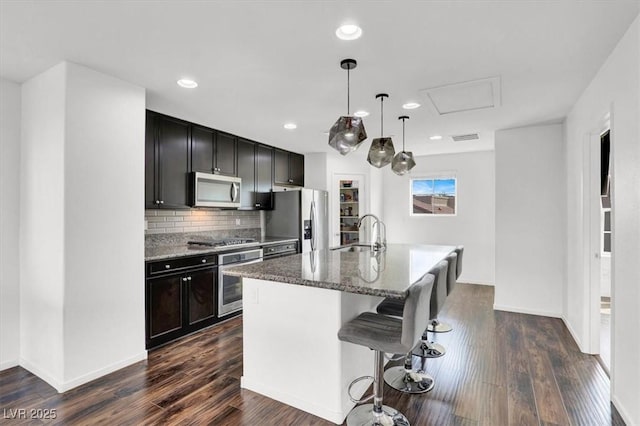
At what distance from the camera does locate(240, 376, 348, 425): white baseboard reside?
6.86 ft

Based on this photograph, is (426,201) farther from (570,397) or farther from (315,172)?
(570,397)

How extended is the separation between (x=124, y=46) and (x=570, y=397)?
3913 millimetres

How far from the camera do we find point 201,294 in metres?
3.65

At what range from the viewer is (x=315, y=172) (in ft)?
19.9

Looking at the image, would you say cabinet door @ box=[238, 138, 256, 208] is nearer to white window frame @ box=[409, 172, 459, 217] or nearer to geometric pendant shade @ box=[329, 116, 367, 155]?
geometric pendant shade @ box=[329, 116, 367, 155]

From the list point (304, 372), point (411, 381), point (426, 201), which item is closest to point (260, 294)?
point (304, 372)

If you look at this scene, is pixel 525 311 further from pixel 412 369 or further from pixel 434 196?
pixel 434 196

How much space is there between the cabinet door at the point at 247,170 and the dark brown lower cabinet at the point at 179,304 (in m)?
1.39

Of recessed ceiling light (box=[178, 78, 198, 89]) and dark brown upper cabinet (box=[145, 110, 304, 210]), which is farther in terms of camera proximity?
dark brown upper cabinet (box=[145, 110, 304, 210])

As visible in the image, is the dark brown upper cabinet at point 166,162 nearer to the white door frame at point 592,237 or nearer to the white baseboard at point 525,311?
the white door frame at point 592,237

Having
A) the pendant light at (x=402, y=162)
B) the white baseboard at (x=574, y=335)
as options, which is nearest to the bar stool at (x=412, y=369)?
the pendant light at (x=402, y=162)

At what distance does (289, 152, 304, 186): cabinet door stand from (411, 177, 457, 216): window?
2.32m

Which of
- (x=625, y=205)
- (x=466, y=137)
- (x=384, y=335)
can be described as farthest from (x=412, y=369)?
(x=466, y=137)

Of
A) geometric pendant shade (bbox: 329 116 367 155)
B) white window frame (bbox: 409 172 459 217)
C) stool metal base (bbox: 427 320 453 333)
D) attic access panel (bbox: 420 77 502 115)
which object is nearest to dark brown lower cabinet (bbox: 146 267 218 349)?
geometric pendant shade (bbox: 329 116 367 155)
